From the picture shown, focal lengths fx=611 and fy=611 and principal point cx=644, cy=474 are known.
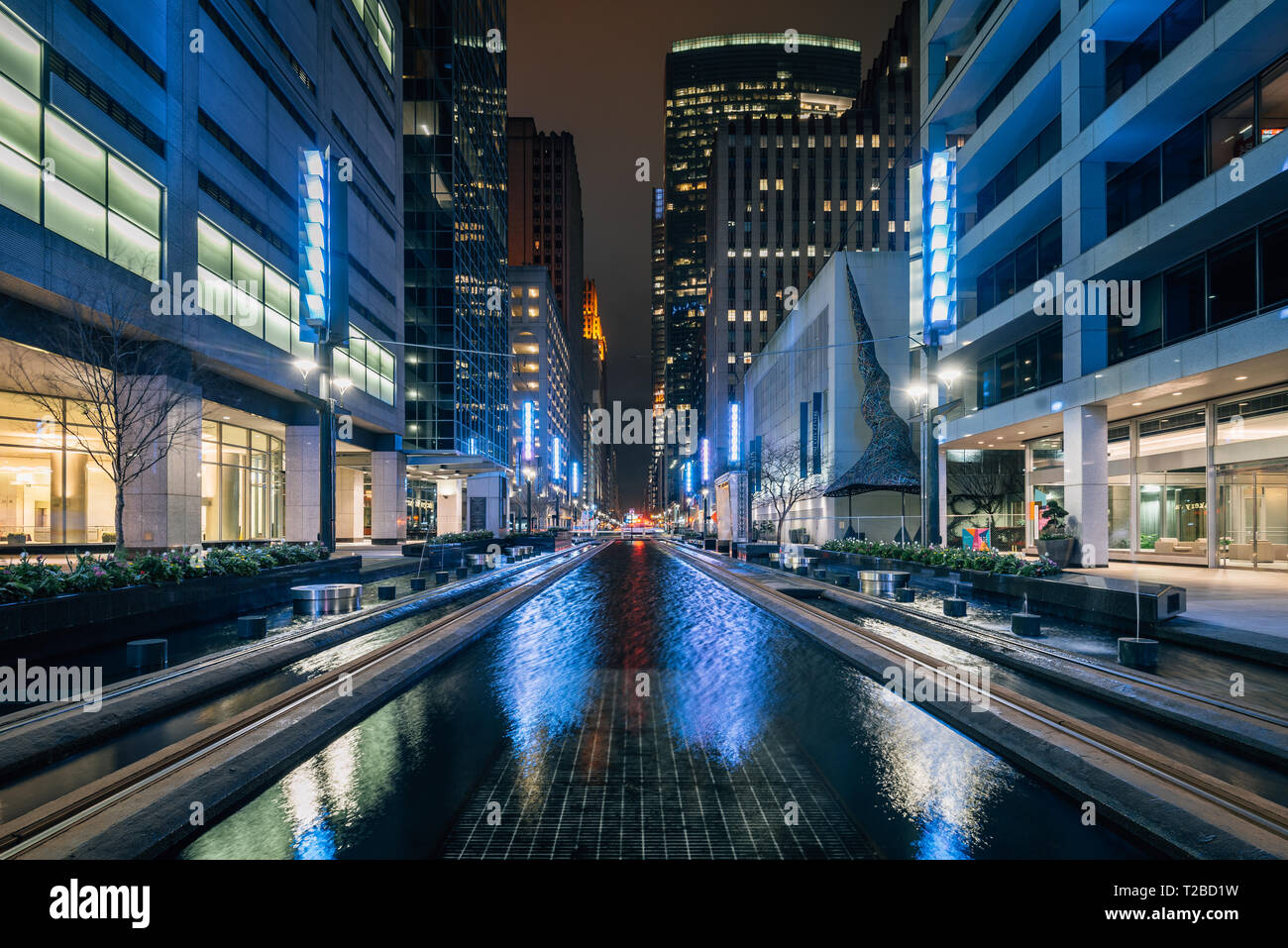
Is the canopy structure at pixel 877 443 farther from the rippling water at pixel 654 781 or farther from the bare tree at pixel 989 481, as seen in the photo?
the rippling water at pixel 654 781

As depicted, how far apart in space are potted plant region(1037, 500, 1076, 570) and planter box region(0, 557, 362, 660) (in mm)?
25692

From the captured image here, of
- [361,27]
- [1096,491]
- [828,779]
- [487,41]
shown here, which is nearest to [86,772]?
[828,779]

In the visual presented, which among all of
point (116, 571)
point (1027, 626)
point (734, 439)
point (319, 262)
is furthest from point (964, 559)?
point (734, 439)

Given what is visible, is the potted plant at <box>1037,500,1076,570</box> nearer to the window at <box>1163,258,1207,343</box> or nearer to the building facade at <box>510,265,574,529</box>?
the window at <box>1163,258,1207,343</box>

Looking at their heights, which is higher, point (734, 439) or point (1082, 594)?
point (734, 439)

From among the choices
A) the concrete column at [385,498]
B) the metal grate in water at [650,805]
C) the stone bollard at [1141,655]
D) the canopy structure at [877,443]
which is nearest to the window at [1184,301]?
the canopy structure at [877,443]

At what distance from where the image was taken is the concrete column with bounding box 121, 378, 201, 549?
21109 mm

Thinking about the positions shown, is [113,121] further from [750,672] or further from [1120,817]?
[1120,817]

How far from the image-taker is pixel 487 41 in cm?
7206

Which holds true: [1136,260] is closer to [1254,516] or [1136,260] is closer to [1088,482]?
[1088,482]

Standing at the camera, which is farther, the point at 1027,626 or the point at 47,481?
the point at 47,481

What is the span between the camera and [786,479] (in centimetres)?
5469

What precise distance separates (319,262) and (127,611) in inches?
681
